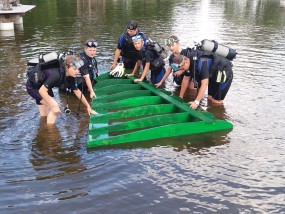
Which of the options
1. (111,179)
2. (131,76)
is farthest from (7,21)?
(111,179)

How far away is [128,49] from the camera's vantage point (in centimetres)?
1070

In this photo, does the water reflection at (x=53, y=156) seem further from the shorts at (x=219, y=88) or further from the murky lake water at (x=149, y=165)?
the shorts at (x=219, y=88)

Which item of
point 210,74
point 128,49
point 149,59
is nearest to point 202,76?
point 210,74

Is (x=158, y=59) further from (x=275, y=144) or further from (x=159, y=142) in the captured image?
(x=275, y=144)

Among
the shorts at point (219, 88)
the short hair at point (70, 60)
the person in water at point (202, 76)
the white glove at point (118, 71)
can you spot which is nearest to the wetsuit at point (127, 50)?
the white glove at point (118, 71)

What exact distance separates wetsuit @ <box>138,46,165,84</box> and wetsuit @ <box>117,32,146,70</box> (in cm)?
79

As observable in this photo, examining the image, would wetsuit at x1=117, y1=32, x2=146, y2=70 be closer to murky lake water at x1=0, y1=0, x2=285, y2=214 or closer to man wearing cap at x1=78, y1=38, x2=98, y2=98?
murky lake water at x1=0, y1=0, x2=285, y2=214

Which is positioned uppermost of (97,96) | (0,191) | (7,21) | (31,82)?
(7,21)

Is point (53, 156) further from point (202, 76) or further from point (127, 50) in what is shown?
point (127, 50)

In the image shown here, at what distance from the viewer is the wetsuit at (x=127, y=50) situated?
10.4m

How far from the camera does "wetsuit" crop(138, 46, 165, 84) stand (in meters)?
9.21

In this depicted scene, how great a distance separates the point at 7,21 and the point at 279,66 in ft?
50.5

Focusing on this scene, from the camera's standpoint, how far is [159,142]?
6379 millimetres

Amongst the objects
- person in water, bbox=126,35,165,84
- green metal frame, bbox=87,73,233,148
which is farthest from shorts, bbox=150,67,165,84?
green metal frame, bbox=87,73,233,148
